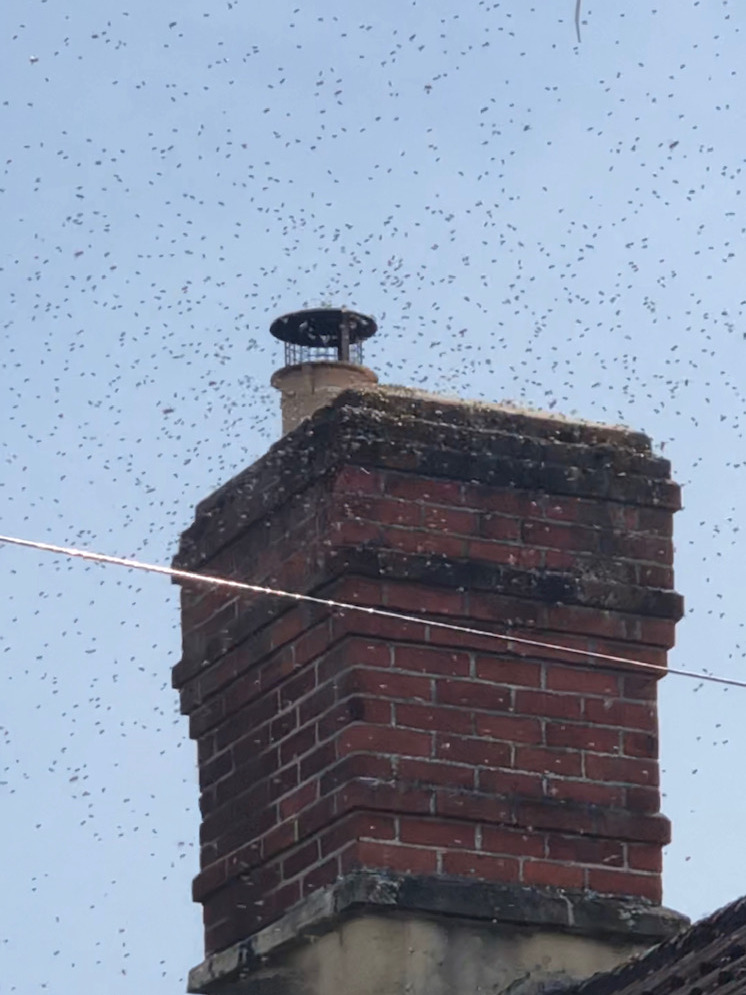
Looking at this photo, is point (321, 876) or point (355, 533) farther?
point (355, 533)

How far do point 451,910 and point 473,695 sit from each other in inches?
25.4

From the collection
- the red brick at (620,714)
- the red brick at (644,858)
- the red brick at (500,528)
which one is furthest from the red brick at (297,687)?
the red brick at (644,858)

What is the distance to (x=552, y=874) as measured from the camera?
7.11 meters

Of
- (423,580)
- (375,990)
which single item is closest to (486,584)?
(423,580)

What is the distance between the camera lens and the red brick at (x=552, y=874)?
7.08 metres

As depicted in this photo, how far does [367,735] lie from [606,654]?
0.81 metres

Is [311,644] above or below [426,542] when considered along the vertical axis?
below

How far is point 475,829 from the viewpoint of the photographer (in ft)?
23.2

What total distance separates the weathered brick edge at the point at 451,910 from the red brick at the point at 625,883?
44mm

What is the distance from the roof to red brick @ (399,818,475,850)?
49cm

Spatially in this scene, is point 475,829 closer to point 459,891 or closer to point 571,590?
point 459,891

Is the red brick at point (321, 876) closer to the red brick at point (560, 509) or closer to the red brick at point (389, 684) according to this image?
the red brick at point (389, 684)

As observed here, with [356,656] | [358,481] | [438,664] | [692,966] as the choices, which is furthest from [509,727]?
[692,966]

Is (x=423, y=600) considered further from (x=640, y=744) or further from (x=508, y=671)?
(x=640, y=744)
